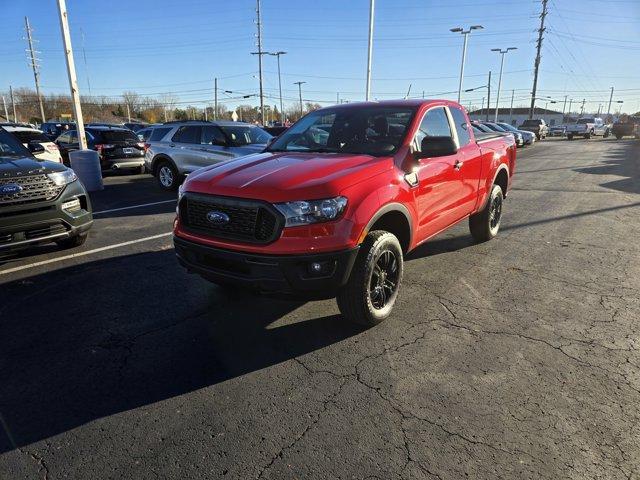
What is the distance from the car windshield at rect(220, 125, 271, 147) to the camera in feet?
34.7

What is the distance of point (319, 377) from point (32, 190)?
404cm

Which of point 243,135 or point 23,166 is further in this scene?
point 243,135

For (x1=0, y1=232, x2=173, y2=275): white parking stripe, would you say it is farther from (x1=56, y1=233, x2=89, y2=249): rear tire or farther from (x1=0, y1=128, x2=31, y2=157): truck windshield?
(x1=0, y1=128, x2=31, y2=157): truck windshield

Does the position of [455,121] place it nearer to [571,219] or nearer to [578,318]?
[578,318]

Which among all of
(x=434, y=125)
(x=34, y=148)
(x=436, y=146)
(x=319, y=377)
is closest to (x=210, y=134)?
(x=34, y=148)

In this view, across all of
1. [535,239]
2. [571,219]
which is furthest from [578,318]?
[571,219]

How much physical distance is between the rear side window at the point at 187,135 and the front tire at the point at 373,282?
8.41 m

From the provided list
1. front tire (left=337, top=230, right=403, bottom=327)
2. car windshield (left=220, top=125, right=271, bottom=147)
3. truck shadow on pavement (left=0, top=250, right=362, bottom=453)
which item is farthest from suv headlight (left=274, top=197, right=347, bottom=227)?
car windshield (left=220, top=125, right=271, bottom=147)

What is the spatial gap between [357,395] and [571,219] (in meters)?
6.77

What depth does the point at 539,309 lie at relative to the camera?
416cm

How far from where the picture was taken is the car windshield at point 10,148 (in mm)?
5713

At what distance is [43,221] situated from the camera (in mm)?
5051

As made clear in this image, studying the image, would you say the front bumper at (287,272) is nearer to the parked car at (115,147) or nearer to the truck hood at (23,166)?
the truck hood at (23,166)

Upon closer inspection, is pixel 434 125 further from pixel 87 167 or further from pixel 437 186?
pixel 87 167
